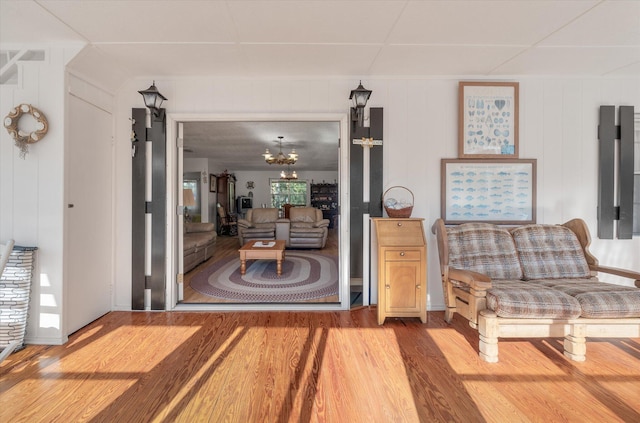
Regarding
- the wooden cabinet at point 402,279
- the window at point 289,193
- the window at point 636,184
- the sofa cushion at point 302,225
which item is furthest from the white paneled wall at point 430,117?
the window at point 289,193

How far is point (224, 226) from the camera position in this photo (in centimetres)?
962

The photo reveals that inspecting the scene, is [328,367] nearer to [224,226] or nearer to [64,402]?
[64,402]

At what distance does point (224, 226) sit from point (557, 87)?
28.8 ft

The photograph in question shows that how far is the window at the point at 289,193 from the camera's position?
38.4 ft

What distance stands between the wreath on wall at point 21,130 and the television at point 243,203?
28.7ft

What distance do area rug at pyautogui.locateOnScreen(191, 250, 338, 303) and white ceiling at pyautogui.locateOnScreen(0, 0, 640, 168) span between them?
2520mm

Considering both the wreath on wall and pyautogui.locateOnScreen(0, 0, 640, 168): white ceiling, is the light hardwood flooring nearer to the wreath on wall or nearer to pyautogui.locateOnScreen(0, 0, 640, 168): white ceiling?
the wreath on wall

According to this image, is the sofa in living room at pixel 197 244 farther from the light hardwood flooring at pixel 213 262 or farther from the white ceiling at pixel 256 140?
the white ceiling at pixel 256 140

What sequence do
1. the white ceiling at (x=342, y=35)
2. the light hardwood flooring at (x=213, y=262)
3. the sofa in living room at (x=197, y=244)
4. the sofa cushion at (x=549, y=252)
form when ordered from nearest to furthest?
1. the white ceiling at (x=342, y=35)
2. the sofa cushion at (x=549, y=252)
3. the light hardwood flooring at (x=213, y=262)
4. the sofa in living room at (x=197, y=244)

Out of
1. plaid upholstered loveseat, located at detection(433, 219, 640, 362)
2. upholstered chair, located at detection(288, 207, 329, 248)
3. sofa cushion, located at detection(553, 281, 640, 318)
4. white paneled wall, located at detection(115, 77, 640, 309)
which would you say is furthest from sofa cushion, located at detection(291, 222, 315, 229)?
sofa cushion, located at detection(553, 281, 640, 318)

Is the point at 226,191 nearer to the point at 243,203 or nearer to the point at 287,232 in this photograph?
the point at 243,203

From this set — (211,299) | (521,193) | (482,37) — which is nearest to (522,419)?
(521,193)

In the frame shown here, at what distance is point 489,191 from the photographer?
3.14 metres

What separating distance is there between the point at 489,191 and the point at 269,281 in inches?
121
